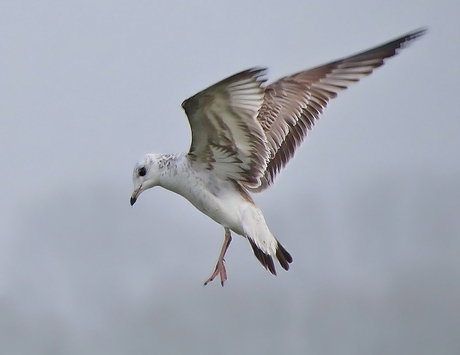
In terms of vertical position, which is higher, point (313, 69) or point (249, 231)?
point (313, 69)

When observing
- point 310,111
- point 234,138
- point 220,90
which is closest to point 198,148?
point 234,138

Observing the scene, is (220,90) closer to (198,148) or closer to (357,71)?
(198,148)

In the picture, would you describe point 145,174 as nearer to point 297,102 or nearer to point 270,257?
point 270,257

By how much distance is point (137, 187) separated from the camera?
23.0 ft

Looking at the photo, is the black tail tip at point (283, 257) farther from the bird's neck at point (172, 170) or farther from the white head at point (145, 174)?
the white head at point (145, 174)

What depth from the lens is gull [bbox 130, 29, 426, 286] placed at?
6.17m

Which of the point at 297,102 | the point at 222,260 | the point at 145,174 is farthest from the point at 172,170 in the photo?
the point at 297,102

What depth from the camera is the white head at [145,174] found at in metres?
6.91

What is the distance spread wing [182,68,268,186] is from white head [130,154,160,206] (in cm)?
25

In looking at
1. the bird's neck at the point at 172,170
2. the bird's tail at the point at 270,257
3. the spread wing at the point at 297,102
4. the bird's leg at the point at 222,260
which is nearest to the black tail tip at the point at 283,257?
the bird's tail at the point at 270,257

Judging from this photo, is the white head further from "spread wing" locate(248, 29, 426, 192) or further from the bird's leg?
"spread wing" locate(248, 29, 426, 192)

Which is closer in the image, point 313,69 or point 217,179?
point 217,179

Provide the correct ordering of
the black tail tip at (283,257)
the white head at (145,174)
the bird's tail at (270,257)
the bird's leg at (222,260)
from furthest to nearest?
the bird's leg at (222,260), the white head at (145,174), the black tail tip at (283,257), the bird's tail at (270,257)

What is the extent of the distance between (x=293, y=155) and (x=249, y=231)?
0.87 meters
